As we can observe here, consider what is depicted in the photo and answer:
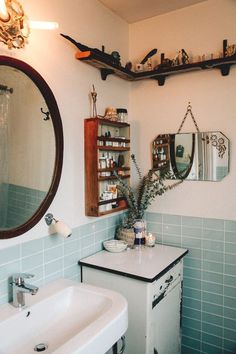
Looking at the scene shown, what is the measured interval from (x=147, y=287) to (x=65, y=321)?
0.46 m

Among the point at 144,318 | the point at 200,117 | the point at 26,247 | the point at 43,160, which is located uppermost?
the point at 200,117

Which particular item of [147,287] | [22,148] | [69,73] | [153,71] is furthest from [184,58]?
[147,287]

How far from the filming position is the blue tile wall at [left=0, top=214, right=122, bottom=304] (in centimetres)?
141

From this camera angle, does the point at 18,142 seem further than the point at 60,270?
No

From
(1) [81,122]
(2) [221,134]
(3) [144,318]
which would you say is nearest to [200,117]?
(2) [221,134]

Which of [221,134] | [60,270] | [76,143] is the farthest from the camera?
[221,134]

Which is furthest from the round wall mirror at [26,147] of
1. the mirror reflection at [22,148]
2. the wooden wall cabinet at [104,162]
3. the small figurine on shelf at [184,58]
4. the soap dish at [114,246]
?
the small figurine on shelf at [184,58]

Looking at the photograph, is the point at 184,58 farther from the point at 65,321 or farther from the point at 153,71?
the point at 65,321

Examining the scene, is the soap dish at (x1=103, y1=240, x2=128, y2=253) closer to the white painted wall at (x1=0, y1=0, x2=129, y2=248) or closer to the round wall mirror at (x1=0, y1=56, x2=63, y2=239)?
the white painted wall at (x1=0, y1=0, x2=129, y2=248)

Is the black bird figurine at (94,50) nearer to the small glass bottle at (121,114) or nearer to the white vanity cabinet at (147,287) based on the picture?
the small glass bottle at (121,114)

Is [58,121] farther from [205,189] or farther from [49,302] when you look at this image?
[205,189]

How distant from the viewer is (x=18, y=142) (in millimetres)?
1471

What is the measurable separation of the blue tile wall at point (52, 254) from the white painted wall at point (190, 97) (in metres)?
0.58

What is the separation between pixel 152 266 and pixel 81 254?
0.47 metres
